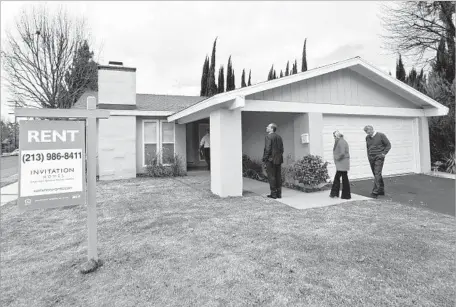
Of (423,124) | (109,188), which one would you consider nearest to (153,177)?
(109,188)

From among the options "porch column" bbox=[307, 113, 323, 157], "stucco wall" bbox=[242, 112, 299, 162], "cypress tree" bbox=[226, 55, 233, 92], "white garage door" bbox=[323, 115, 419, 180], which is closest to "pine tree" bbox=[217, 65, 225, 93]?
"cypress tree" bbox=[226, 55, 233, 92]

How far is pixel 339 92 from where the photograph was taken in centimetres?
846

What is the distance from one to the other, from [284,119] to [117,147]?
21.1 feet

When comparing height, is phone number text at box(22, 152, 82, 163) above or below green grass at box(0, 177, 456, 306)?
above

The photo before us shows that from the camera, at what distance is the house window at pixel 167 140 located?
1145 cm

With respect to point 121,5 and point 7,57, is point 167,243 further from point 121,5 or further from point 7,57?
point 7,57

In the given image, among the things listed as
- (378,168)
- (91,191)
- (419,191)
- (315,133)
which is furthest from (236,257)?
(419,191)

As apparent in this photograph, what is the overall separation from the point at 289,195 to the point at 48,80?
15.6m

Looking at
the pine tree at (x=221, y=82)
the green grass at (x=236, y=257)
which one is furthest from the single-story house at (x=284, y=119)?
the pine tree at (x=221, y=82)

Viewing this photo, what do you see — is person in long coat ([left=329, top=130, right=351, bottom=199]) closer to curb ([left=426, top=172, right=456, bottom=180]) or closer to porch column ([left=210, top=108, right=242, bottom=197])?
porch column ([left=210, top=108, right=242, bottom=197])

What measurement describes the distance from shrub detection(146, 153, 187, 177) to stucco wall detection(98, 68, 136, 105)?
100 inches

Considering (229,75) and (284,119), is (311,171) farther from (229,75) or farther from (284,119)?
(229,75)

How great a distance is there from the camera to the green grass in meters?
2.68

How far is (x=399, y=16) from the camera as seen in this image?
13883 millimetres
